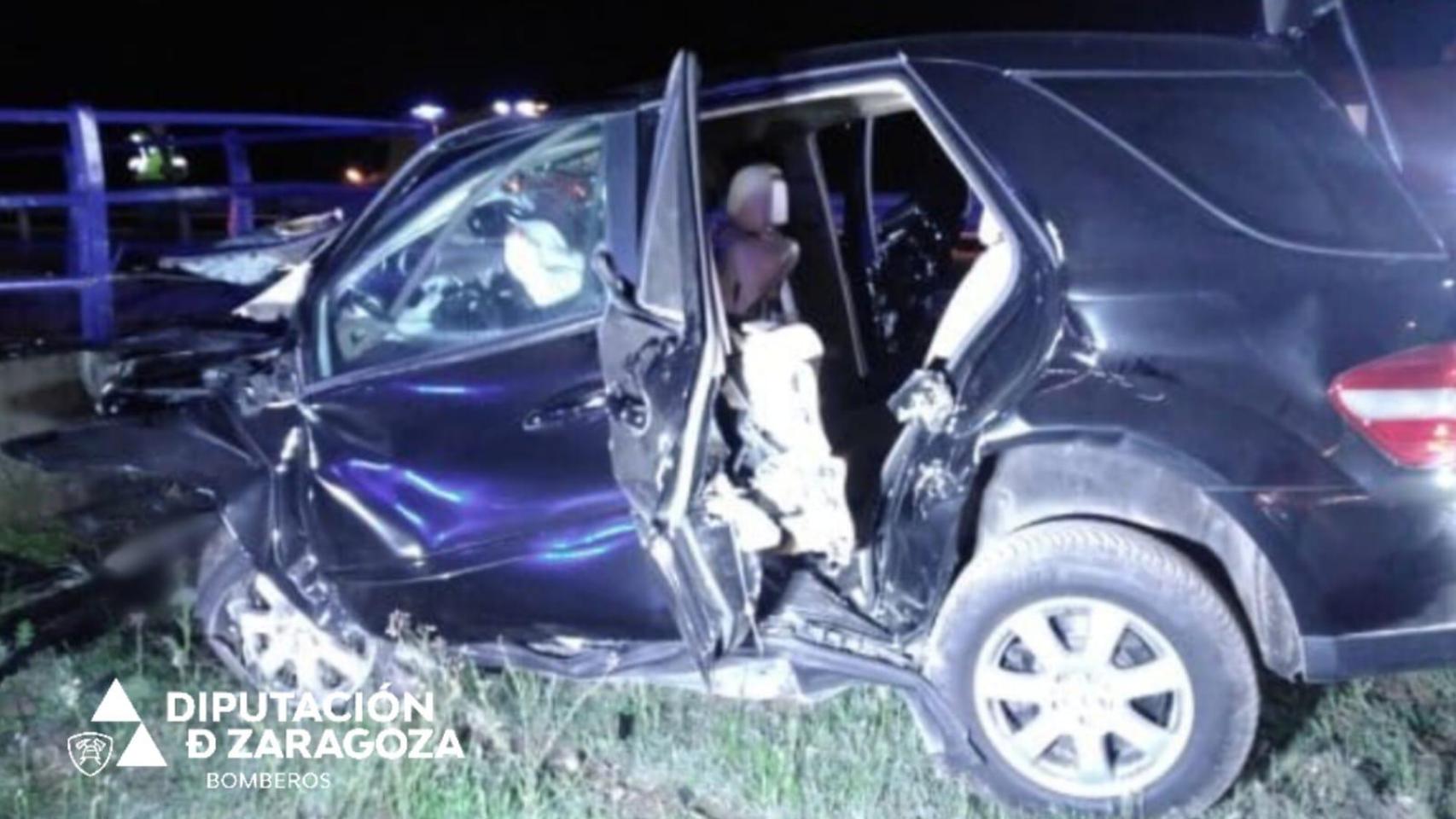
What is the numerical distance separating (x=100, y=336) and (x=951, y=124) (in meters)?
5.19

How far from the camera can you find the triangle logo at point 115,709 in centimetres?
537

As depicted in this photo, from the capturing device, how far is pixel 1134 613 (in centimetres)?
443

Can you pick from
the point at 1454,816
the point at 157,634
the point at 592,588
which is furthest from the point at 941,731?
the point at 157,634

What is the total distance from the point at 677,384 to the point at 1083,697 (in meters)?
1.24

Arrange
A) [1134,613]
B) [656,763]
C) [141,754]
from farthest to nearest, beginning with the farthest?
[141,754] < [656,763] < [1134,613]

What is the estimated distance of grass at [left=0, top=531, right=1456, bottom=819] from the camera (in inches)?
185

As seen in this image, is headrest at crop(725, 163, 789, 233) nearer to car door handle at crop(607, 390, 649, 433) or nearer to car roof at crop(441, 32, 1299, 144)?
car roof at crop(441, 32, 1299, 144)

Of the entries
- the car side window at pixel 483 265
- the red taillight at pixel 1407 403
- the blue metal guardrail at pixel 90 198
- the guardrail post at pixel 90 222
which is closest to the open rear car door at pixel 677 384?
the car side window at pixel 483 265

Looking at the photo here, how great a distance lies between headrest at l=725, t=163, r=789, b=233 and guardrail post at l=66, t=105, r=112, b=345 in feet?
12.9

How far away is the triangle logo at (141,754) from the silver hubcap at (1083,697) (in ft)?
7.47

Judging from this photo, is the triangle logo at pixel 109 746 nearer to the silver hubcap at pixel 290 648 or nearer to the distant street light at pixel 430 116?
the silver hubcap at pixel 290 648

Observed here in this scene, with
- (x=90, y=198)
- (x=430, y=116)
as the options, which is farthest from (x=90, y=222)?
(x=430, y=116)

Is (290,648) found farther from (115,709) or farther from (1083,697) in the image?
(1083,697)

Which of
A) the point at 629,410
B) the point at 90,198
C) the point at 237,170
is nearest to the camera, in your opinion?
the point at 629,410
